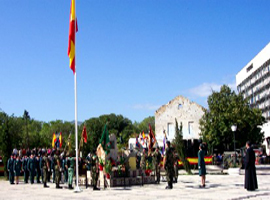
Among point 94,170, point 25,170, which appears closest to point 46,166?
point 94,170

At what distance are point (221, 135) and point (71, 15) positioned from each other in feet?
106

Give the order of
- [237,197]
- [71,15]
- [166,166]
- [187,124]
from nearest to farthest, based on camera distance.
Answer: [237,197] < [166,166] < [71,15] < [187,124]

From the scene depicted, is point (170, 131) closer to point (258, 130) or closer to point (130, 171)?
point (258, 130)

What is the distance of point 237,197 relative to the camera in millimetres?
13383

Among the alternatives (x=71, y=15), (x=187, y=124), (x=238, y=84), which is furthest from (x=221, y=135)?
(x=238, y=84)

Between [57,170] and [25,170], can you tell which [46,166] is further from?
[25,170]

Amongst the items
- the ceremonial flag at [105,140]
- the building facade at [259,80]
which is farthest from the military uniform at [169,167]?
the building facade at [259,80]

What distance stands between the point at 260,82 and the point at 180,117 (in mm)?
23833

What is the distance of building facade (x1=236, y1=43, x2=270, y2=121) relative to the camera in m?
69.9

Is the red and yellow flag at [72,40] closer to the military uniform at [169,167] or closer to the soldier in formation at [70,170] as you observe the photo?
the soldier in formation at [70,170]

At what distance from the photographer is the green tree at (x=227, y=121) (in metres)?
47.6

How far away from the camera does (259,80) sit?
247 feet

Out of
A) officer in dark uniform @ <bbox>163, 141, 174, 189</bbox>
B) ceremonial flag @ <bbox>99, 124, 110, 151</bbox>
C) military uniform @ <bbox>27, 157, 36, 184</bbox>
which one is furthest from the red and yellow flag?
military uniform @ <bbox>27, 157, 36, 184</bbox>

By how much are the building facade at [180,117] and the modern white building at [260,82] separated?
13583 millimetres
